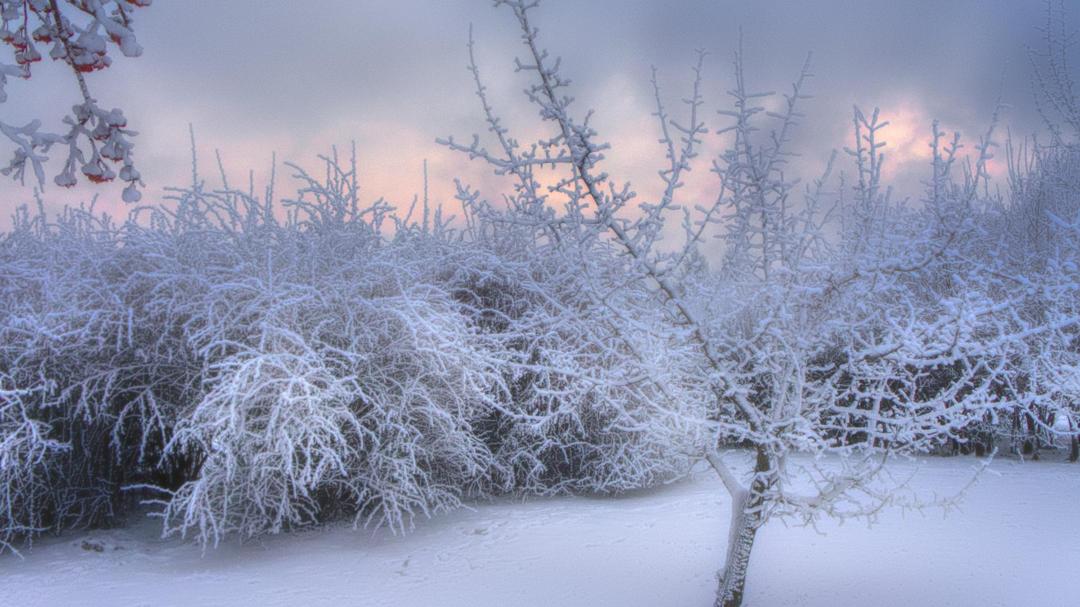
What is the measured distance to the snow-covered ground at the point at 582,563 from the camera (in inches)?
202

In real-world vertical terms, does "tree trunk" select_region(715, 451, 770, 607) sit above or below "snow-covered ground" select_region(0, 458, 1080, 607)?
above

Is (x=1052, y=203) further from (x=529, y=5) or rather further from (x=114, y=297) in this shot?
(x=114, y=297)

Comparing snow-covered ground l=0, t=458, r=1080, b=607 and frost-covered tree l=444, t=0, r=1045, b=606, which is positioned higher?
frost-covered tree l=444, t=0, r=1045, b=606

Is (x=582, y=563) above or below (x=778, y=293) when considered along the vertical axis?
below

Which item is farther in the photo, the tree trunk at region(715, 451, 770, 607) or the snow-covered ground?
the snow-covered ground

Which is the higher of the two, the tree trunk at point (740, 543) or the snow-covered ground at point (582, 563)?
the tree trunk at point (740, 543)

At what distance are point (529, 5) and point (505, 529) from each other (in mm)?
4613

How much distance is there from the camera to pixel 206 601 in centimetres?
525

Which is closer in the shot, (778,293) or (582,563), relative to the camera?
(778,293)

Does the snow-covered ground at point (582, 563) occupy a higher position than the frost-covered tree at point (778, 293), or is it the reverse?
the frost-covered tree at point (778, 293)

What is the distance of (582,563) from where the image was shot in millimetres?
5742

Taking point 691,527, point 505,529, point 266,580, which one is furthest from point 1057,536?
point 266,580

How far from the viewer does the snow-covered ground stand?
202 inches

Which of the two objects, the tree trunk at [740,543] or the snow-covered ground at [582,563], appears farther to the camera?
the snow-covered ground at [582,563]
